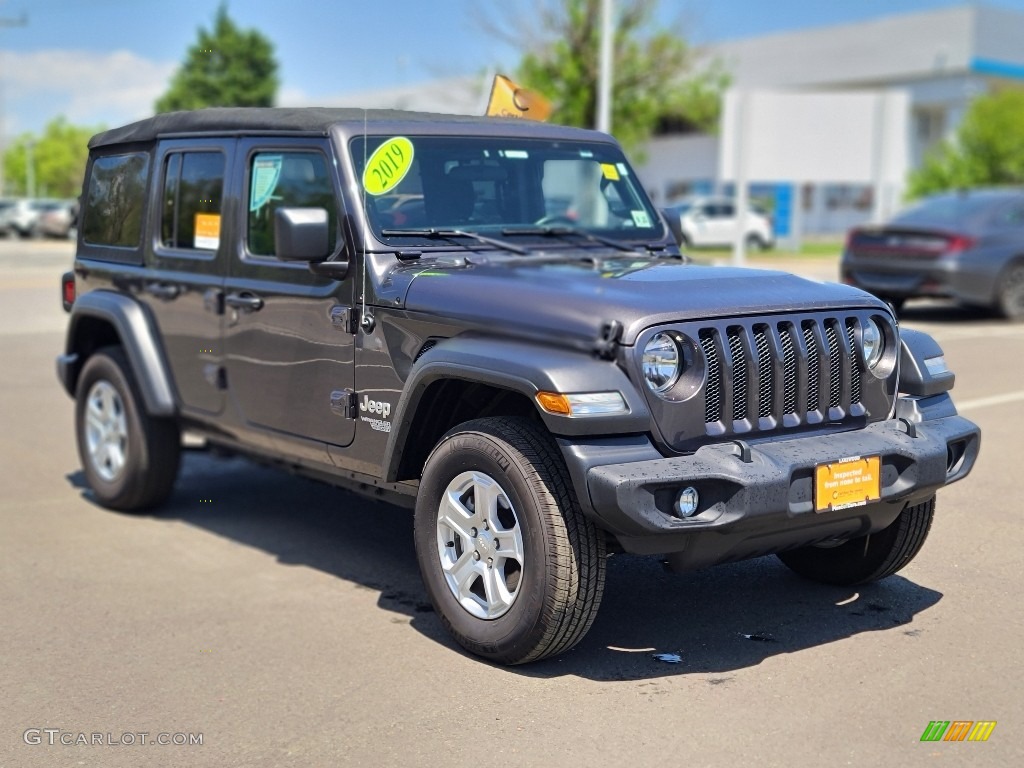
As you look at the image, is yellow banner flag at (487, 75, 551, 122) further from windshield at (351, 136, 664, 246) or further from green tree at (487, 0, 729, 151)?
green tree at (487, 0, 729, 151)

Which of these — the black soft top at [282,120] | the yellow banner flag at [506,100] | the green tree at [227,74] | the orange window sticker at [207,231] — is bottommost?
the orange window sticker at [207,231]

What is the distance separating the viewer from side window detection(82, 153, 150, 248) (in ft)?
21.8

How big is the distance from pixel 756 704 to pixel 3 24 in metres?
52.1

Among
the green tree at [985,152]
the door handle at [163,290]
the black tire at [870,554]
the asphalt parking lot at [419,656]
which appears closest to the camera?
the asphalt parking lot at [419,656]

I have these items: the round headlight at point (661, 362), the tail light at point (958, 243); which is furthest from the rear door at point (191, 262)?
the tail light at point (958, 243)

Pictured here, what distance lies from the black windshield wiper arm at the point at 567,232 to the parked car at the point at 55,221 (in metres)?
41.2

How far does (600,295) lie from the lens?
4.36 meters

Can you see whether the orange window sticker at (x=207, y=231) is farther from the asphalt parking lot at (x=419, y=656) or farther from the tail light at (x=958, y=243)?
the tail light at (x=958, y=243)

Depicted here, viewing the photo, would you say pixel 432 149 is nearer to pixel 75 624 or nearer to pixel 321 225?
pixel 321 225

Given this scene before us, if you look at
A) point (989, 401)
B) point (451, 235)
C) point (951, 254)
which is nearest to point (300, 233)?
point (451, 235)

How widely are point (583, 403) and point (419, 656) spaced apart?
4.05ft

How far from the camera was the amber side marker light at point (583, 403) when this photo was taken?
13.4ft

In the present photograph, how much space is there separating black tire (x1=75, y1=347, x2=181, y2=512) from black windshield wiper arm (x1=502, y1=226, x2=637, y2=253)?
2.23 meters

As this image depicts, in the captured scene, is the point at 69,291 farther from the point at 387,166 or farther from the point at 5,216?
the point at 5,216
